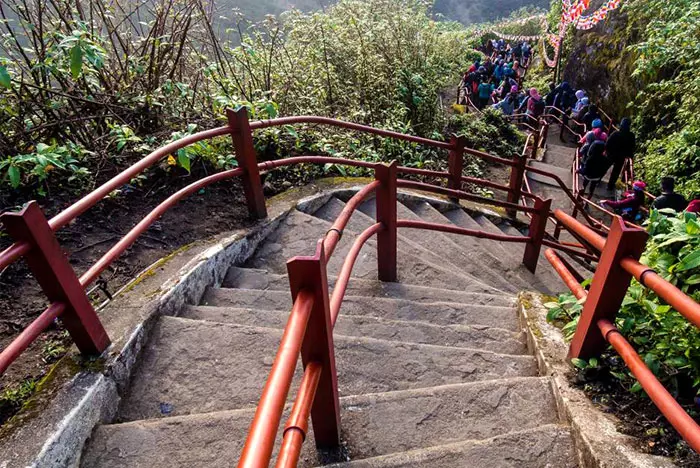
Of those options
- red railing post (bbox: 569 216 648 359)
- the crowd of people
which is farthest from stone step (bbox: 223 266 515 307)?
the crowd of people

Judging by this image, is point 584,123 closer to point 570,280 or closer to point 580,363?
point 570,280

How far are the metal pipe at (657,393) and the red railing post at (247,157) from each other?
103 inches

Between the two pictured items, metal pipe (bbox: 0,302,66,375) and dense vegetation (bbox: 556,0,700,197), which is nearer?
metal pipe (bbox: 0,302,66,375)

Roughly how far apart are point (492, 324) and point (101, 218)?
10.2ft

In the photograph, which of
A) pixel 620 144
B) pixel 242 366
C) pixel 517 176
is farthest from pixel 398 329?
pixel 620 144

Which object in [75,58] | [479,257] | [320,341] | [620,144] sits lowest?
[620,144]

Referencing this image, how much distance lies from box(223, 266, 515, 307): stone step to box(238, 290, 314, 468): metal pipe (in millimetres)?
2079

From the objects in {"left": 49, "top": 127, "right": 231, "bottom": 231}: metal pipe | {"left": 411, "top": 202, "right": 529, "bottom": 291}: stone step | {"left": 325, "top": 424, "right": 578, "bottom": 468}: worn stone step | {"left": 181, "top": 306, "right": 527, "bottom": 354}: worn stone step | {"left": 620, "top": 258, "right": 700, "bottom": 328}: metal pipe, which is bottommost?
{"left": 411, "top": 202, "right": 529, "bottom": 291}: stone step

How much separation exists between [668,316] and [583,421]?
559 mm

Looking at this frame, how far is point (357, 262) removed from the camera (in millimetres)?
3832

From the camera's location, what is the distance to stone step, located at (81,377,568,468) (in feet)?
6.06

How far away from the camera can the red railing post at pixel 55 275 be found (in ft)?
5.79

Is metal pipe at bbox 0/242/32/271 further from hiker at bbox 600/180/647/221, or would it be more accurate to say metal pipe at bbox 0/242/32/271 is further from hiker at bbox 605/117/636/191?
hiker at bbox 605/117/636/191

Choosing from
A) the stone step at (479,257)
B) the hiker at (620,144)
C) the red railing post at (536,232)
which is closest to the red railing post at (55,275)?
the stone step at (479,257)
